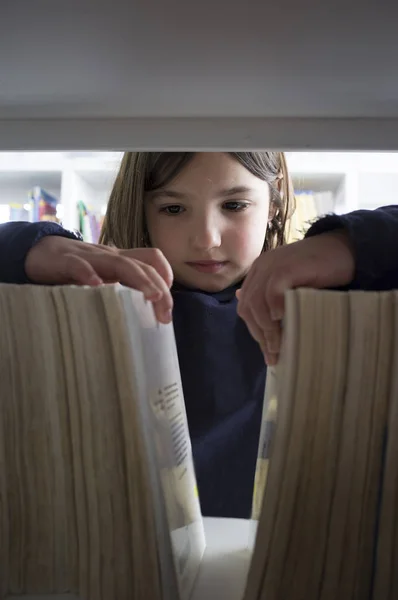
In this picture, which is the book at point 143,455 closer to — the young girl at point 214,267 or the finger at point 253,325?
the finger at point 253,325

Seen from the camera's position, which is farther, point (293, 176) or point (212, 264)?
point (293, 176)

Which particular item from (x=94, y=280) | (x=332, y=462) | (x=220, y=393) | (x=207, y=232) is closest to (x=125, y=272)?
(x=94, y=280)

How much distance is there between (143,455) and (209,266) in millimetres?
659

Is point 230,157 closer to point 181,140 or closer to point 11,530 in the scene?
point 181,140

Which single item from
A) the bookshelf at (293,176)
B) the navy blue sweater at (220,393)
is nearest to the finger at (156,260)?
the navy blue sweater at (220,393)

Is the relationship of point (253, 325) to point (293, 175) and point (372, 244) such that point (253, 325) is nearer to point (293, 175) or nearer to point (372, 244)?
point (372, 244)

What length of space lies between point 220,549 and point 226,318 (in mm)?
534

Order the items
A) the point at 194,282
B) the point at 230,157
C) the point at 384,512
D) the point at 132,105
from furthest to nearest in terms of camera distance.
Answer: the point at 194,282 < the point at 230,157 < the point at 132,105 < the point at 384,512

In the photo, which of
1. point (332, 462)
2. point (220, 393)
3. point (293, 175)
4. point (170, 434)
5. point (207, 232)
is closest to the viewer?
point (332, 462)

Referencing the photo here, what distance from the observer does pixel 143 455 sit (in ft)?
1.08

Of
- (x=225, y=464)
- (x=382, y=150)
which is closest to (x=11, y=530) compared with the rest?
(x=382, y=150)

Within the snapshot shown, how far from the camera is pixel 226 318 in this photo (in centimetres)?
102

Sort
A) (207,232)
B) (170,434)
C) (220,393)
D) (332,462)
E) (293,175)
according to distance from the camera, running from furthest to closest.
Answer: (293,175), (220,393), (207,232), (170,434), (332,462)

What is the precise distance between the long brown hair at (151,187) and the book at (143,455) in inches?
23.6
